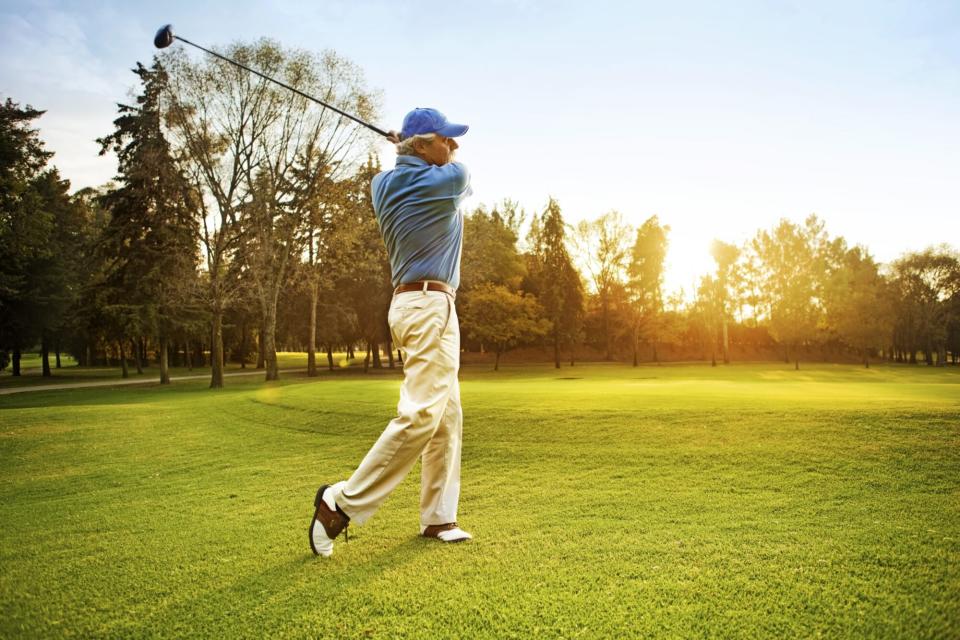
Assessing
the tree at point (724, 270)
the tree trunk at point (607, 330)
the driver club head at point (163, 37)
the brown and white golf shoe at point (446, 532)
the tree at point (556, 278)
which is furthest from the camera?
the tree trunk at point (607, 330)

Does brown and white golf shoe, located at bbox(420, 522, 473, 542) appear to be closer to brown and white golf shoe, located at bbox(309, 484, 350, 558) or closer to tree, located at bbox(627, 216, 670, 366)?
brown and white golf shoe, located at bbox(309, 484, 350, 558)

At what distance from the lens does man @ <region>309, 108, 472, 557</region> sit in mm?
3832

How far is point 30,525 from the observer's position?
481cm

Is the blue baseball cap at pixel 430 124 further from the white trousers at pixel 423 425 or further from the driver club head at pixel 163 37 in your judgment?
the driver club head at pixel 163 37

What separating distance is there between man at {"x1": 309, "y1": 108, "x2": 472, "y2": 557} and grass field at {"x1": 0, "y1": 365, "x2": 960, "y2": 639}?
36 cm

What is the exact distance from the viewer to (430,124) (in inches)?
167

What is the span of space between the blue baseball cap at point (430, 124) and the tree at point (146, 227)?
97.7 feet

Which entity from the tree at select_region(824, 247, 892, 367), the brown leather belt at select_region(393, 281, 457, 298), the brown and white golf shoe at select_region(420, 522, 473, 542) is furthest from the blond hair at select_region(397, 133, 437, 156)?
the tree at select_region(824, 247, 892, 367)

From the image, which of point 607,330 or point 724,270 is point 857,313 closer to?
point 724,270

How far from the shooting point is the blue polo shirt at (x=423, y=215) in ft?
13.4

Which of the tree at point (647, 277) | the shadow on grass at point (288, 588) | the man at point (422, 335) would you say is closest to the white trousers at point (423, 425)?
the man at point (422, 335)

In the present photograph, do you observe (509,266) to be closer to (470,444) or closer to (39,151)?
(39,151)

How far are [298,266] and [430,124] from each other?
2966 cm

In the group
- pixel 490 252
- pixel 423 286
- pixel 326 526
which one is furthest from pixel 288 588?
pixel 490 252
